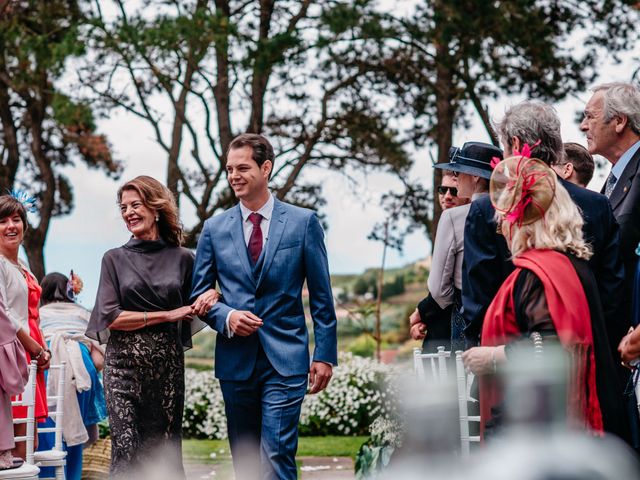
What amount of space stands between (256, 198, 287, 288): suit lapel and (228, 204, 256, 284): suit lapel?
0.07m

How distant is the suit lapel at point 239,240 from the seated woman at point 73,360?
2576 mm

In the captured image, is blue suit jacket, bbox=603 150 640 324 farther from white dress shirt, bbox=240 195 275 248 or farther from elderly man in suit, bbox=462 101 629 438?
white dress shirt, bbox=240 195 275 248

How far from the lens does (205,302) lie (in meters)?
4.56

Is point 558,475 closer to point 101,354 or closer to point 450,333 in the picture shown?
point 450,333

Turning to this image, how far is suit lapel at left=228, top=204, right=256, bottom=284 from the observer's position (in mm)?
4621

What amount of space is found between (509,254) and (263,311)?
1385 millimetres

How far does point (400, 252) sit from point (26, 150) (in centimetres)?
692

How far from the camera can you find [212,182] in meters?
12.4

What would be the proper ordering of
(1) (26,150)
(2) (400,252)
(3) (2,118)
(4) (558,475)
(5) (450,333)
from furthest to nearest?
(1) (26,150) < (3) (2,118) < (2) (400,252) < (5) (450,333) < (4) (558,475)

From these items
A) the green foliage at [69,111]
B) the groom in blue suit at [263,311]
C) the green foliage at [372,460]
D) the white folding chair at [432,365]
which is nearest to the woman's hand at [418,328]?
the groom in blue suit at [263,311]

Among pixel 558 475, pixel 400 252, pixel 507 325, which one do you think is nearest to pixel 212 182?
pixel 400 252

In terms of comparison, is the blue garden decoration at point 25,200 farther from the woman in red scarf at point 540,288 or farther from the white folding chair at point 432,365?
the woman in red scarf at point 540,288

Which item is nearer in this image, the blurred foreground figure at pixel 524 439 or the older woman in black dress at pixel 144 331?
the blurred foreground figure at pixel 524 439

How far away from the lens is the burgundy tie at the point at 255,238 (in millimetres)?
4695
